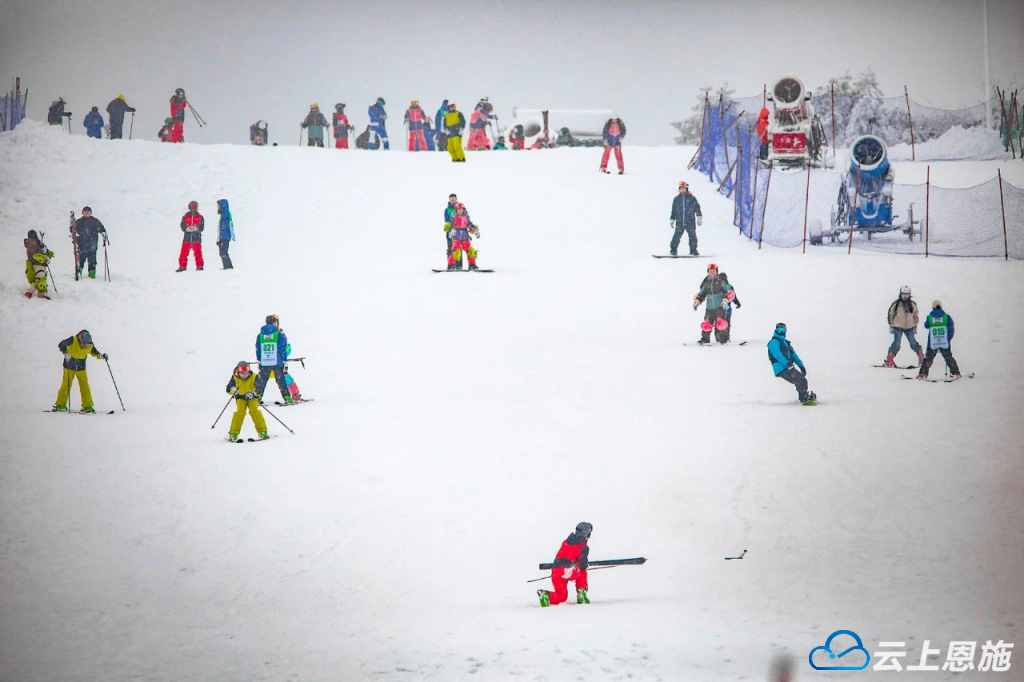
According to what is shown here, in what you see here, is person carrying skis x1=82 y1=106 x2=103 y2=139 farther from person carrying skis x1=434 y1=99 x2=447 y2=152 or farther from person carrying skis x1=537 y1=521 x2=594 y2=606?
person carrying skis x1=537 y1=521 x2=594 y2=606

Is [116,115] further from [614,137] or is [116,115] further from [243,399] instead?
[243,399]

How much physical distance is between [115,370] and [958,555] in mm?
8221

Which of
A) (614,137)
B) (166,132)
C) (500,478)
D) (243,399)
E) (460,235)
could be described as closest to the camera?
(500,478)

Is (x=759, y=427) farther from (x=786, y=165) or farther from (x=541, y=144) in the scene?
(x=541, y=144)

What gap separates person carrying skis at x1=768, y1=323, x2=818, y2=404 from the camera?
35.4 ft

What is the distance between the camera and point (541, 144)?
25078 millimetres

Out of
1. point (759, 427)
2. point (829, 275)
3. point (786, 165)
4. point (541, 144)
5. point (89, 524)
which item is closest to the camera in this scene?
point (89, 524)

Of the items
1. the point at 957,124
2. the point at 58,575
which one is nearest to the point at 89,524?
the point at 58,575

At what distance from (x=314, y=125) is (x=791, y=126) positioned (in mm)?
8953

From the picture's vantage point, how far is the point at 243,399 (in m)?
10.3

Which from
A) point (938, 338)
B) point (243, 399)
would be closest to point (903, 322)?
point (938, 338)

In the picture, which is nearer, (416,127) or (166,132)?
(166,132)

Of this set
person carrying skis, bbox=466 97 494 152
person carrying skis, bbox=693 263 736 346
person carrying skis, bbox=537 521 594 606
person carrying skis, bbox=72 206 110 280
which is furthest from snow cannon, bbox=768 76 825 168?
person carrying skis, bbox=537 521 594 606

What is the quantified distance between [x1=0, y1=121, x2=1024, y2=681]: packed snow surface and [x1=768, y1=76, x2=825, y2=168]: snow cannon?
3936 mm
